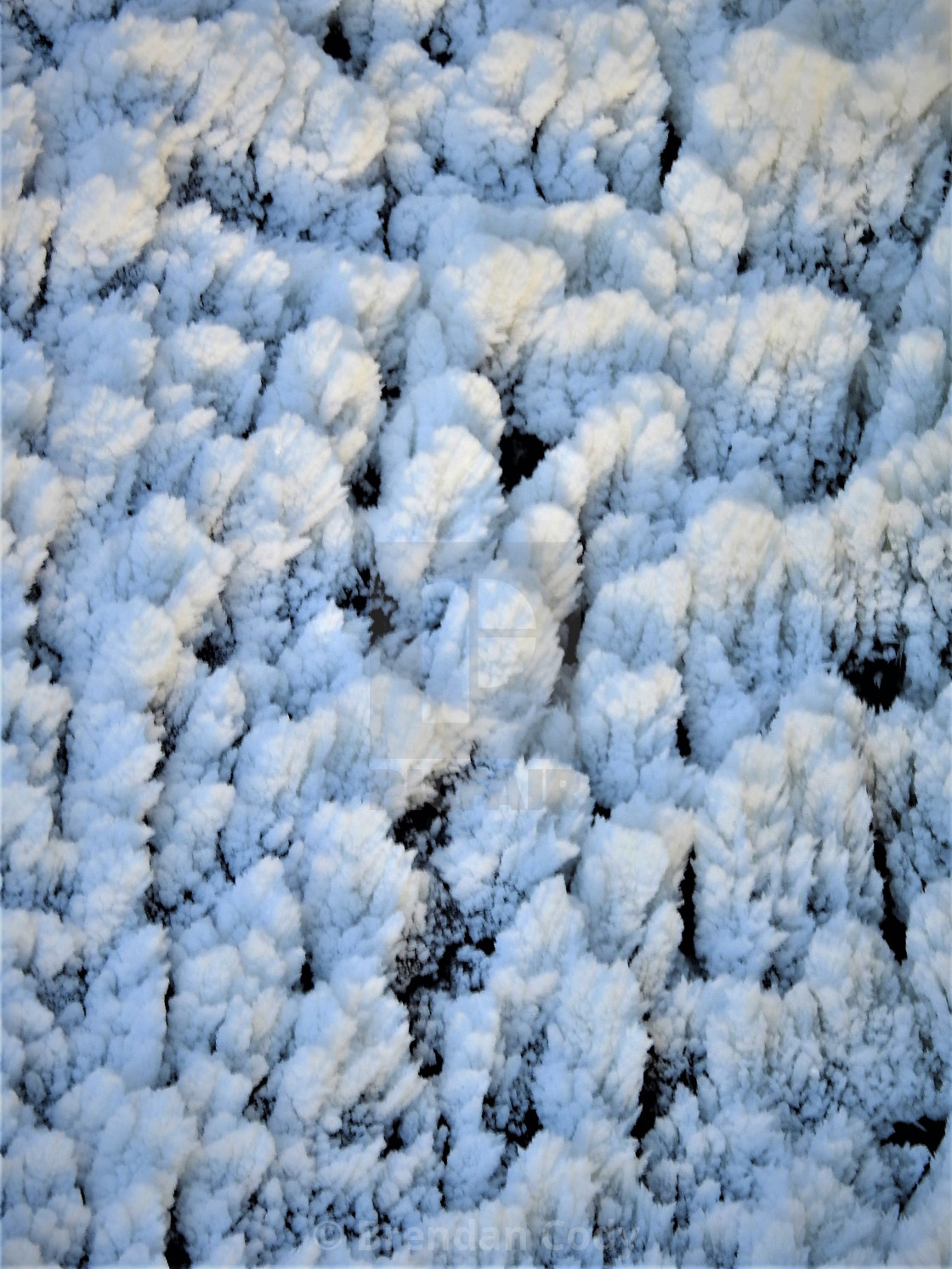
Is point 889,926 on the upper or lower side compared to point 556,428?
lower

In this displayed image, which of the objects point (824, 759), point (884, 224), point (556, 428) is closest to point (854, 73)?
point (884, 224)

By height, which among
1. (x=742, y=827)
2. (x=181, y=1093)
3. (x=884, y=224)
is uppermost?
(x=884, y=224)

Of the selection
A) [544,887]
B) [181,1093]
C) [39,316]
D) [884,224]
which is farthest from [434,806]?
[884,224]

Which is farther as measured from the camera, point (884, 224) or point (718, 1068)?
point (884, 224)

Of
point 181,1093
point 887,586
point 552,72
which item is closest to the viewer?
point 181,1093

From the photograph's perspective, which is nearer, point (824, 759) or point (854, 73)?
point (824, 759)

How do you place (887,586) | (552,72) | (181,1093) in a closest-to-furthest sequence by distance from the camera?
(181,1093), (887,586), (552,72)

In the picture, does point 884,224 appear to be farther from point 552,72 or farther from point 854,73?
point 552,72

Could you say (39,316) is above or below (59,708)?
above

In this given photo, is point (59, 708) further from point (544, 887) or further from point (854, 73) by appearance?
point (854, 73)
